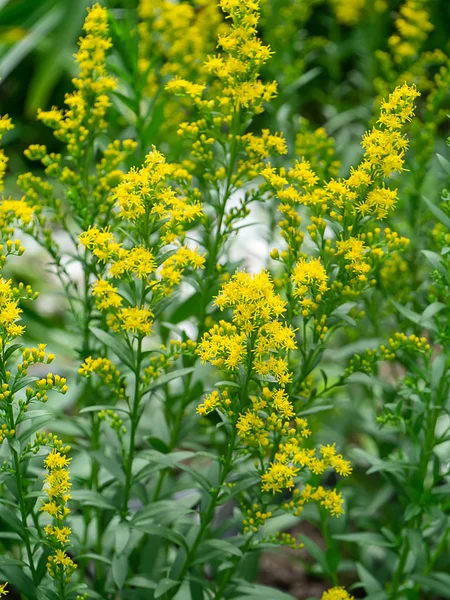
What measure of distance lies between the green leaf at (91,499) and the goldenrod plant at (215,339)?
0.01 meters

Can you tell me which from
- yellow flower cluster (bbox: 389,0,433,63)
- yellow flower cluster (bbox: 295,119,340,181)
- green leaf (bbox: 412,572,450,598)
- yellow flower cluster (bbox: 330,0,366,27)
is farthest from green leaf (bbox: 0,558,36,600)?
yellow flower cluster (bbox: 330,0,366,27)

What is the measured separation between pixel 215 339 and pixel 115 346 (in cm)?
41

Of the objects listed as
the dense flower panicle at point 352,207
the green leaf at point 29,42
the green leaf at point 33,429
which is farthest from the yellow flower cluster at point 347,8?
the green leaf at point 33,429

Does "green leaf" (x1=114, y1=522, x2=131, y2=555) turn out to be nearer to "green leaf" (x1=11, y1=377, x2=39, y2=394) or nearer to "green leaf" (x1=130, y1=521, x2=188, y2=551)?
"green leaf" (x1=130, y1=521, x2=188, y2=551)

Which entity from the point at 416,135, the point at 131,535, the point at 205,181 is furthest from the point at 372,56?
the point at 131,535

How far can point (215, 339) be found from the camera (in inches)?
74.7

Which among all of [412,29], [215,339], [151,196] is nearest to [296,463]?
[215,339]

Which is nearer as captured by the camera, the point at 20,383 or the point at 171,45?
the point at 20,383

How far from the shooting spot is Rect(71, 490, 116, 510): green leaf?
7.66ft

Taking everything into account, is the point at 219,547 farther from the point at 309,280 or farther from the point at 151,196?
the point at 151,196

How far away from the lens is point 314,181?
2164mm

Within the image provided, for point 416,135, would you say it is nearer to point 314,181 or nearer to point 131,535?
point 314,181

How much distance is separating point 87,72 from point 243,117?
0.54 metres

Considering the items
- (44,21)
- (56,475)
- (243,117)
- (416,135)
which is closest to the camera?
(56,475)
